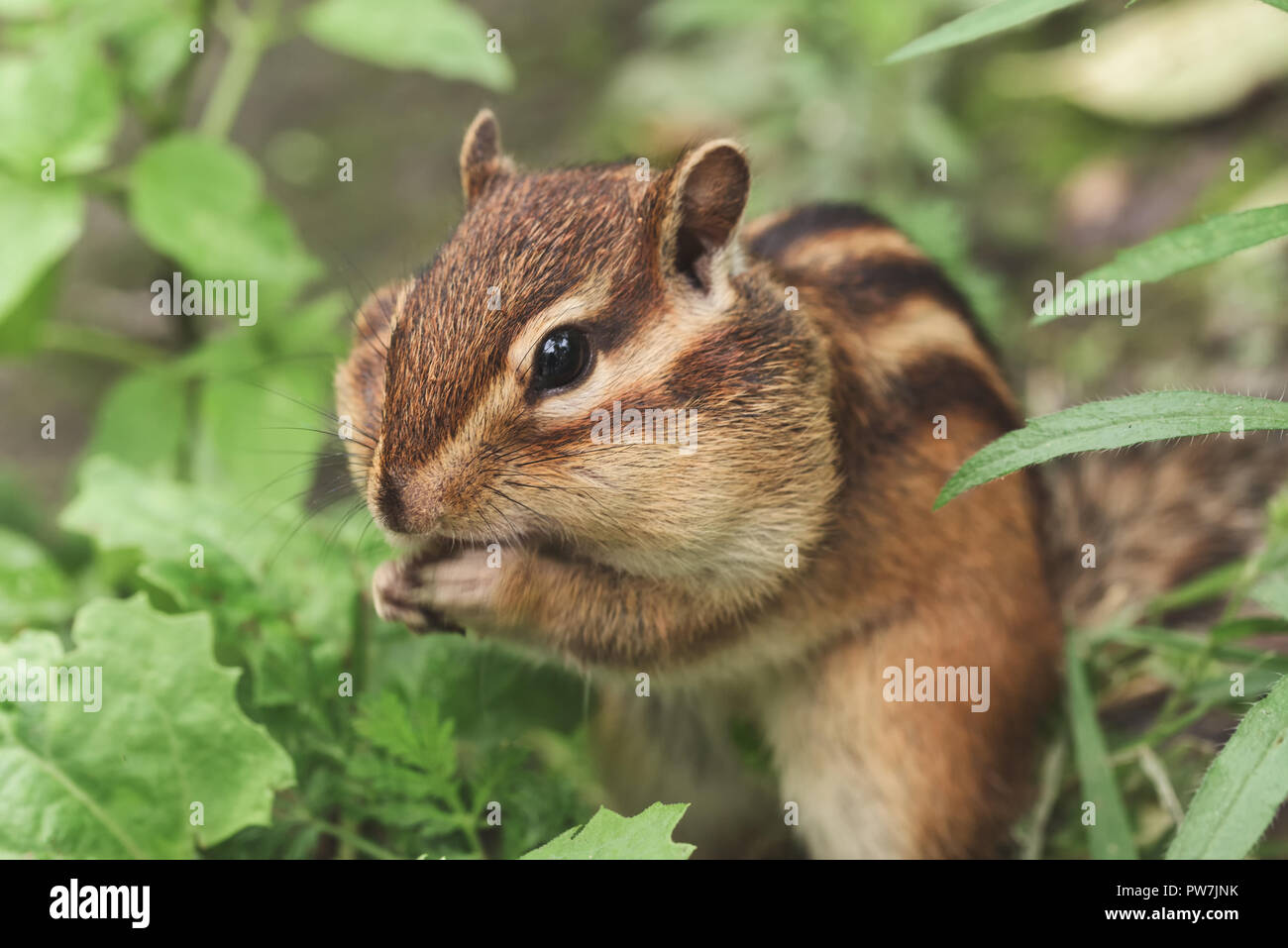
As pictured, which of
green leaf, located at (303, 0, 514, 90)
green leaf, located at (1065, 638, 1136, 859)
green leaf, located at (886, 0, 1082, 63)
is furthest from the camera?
green leaf, located at (303, 0, 514, 90)

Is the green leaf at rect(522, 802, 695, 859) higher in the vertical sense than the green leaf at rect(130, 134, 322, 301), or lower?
lower

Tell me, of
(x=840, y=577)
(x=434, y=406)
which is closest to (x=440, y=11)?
(x=434, y=406)

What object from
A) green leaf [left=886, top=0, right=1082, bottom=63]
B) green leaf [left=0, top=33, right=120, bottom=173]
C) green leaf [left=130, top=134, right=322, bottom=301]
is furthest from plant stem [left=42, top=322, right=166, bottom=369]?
green leaf [left=886, top=0, right=1082, bottom=63]

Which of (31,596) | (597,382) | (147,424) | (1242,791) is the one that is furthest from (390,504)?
(147,424)

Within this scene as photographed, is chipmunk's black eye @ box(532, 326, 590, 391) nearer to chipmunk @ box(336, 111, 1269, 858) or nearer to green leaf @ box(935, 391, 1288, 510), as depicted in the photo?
chipmunk @ box(336, 111, 1269, 858)

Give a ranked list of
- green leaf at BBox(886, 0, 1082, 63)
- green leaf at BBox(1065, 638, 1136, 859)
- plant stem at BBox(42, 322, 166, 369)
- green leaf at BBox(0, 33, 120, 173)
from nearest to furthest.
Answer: green leaf at BBox(886, 0, 1082, 63) < green leaf at BBox(1065, 638, 1136, 859) < green leaf at BBox(0, 33, 120, 173) < plant stem at BBox(42, 322, 166, 369)

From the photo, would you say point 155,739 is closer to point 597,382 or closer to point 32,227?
point 597,382

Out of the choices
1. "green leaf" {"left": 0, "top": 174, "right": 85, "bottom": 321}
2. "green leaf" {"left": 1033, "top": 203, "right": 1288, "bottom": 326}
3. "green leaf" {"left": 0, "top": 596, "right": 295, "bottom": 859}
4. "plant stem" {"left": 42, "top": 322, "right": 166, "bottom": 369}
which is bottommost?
"green leaf" {"left": 0, "top": 596, "right": 295, "bottom": 859}
